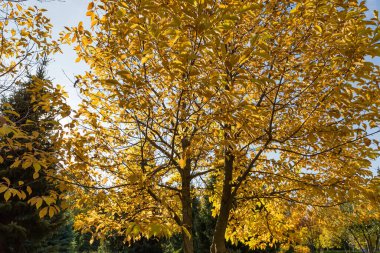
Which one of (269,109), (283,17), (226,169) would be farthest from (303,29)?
(226,169)

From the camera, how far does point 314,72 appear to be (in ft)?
10.3

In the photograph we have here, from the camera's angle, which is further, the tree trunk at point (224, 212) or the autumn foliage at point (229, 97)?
the tree trunk at point (224, 212)

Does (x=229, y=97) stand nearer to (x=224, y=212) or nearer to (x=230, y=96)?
(x=230, y=96)

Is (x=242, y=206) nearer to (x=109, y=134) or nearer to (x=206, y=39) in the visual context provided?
(x=109, y=134)

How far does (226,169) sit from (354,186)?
1.94m

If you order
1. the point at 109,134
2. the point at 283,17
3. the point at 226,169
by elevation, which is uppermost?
the point at 283,17

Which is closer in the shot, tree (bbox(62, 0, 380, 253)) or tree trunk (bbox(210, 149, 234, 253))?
tree (bbox(62, 0, 380, 253))

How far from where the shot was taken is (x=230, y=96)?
205 centimetres

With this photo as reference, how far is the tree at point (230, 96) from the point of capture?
205 centimetres

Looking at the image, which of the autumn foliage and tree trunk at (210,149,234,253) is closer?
the autumn foliage

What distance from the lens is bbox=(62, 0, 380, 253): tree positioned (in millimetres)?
2053

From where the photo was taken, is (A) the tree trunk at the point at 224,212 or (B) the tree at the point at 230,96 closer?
(B) the tree at the point at 230,96

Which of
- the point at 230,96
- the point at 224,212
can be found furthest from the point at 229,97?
the point at 224,212

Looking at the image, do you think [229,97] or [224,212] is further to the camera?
[224,212]
